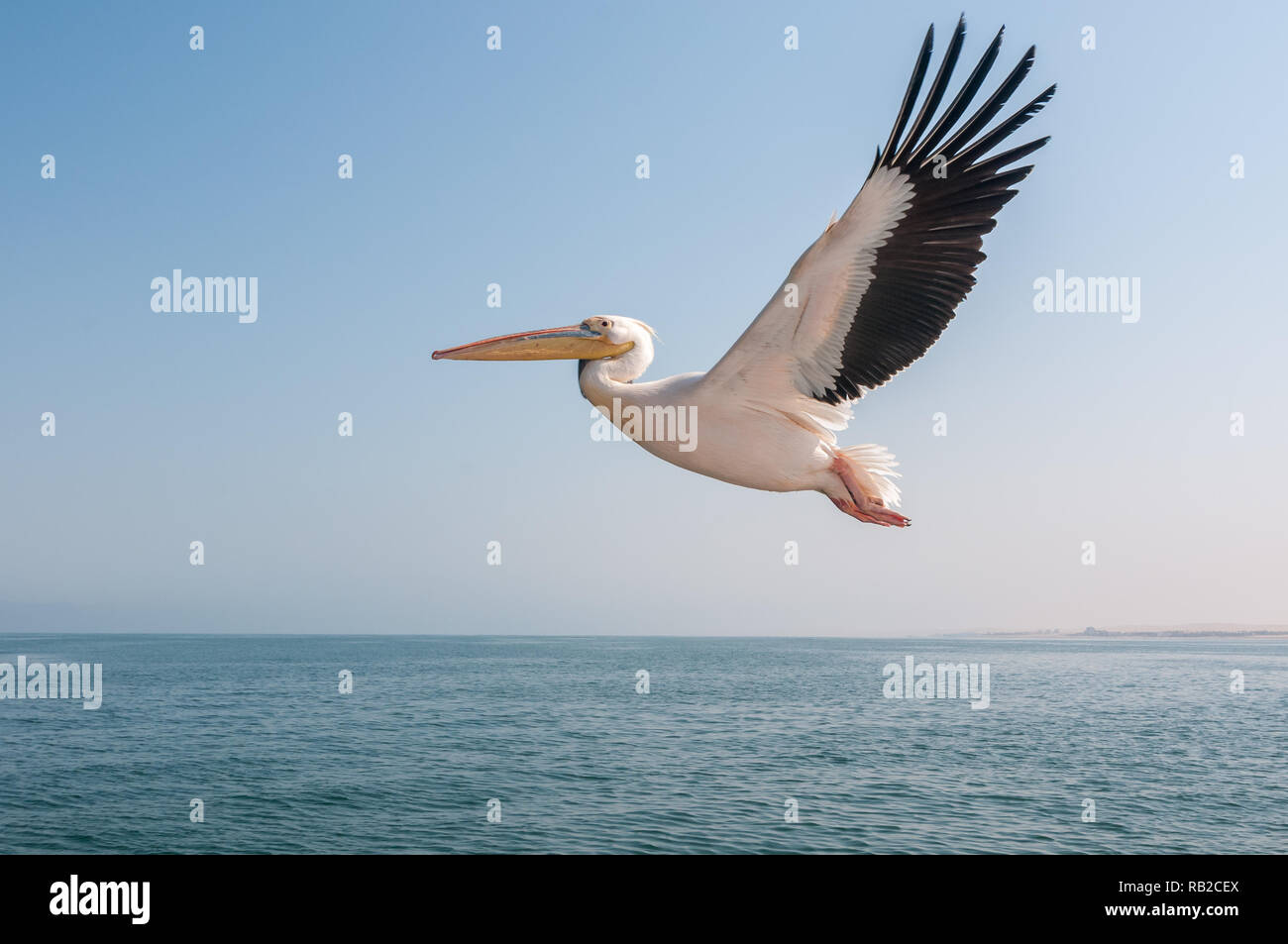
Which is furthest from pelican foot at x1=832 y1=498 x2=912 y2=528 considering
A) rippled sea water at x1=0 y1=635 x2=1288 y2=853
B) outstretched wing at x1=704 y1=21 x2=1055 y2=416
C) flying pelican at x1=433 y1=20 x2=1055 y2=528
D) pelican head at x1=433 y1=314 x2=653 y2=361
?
rippled sea water at x1=0 y1=635 x2=1288 y2=853

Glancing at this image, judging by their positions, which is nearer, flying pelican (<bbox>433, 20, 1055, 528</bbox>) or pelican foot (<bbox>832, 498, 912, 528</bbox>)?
flying pelican (<bbox>433, 20, 1055, 528</bbox>)

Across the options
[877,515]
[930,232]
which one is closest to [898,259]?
[930,232]

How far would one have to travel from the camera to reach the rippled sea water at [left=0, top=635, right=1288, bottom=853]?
104 ft

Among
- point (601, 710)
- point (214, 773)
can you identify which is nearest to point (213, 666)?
point (601, 710)

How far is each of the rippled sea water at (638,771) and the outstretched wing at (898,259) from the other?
90.2ft

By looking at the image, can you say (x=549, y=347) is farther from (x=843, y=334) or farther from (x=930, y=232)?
(x=930, y=232)

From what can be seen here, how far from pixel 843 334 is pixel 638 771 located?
41268mm

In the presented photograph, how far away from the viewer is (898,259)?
3.54 metres

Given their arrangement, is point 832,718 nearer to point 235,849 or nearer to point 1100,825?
point 1100,825

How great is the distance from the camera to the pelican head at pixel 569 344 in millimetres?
2998

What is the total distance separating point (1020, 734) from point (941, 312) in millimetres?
59341

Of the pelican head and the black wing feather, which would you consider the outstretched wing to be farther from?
the pelican head

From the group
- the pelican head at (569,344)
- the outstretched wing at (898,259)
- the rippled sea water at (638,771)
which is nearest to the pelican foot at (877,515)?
the outstretched wing at (898,259)
